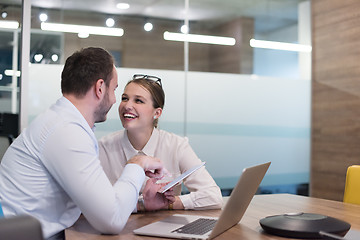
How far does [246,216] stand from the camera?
1879 millimetres

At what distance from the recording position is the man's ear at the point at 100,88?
1.82 m

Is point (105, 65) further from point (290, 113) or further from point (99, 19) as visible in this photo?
point (290, 113)

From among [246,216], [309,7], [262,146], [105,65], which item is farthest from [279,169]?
[105,65]

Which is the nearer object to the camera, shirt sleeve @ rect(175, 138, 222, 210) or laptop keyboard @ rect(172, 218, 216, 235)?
laptop keyboard @ rect(172, 218, 216, 235)

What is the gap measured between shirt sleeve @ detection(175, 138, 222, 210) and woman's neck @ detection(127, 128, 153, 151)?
21 centimetres

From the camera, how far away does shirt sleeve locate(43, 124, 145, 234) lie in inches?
60.2

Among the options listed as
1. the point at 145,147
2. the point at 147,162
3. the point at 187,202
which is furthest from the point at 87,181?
the point at 145,147

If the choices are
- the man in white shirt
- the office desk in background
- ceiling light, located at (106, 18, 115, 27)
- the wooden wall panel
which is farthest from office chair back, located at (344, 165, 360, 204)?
ceiling light, located at (106, 18, 115, 27)

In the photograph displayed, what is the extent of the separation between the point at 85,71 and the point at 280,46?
142 inches

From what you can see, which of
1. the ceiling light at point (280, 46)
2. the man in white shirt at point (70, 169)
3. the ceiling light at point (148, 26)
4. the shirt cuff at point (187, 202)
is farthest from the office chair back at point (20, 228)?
the ceiling light at point (280, 46)

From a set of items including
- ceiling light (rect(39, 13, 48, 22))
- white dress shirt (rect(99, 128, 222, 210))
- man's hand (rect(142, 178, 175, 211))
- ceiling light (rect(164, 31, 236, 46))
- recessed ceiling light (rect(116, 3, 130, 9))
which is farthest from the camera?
ceiling light (rect(164, 31, 236, 46))

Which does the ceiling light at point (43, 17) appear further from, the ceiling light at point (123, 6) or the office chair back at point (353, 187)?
the office chair back at point (353, 187)

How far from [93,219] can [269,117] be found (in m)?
3.73

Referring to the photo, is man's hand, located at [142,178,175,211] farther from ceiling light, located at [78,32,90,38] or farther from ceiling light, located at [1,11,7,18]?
ceiling light, located at [1,11,7,18]
